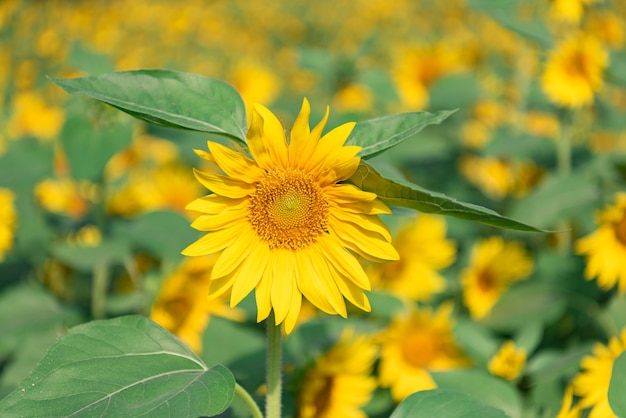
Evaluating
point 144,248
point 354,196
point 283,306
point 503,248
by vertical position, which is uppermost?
point 354,196

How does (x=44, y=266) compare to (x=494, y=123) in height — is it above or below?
below

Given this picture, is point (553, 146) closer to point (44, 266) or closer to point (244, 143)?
point (44, 266)

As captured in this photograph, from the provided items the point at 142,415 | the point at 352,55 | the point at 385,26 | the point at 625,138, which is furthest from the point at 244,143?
the point at 385,26

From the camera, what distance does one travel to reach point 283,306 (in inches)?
30.6

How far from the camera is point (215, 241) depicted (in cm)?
79

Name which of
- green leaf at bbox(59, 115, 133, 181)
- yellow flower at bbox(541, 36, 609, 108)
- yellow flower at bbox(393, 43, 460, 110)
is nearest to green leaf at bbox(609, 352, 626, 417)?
green leaf at bbox(59, 115, 133, 181)

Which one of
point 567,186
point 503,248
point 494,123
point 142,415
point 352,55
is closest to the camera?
point 142,415

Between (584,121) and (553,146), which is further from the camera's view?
(584,121)

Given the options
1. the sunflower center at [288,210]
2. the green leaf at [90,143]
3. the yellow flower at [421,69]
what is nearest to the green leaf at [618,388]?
the sunflower center at [288,210]

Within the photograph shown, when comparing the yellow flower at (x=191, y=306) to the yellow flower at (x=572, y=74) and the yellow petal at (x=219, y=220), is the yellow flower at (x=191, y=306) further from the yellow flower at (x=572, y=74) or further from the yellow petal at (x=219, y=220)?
the yellow flower at (x=572, y=74)

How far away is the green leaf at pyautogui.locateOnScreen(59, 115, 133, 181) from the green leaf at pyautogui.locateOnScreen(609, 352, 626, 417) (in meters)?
0.95

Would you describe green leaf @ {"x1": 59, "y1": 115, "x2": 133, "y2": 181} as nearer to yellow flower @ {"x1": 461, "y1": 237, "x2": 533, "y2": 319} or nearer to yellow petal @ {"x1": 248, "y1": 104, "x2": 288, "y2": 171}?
yellow petal @ {"x1": 248, "y1": 104, "x2": 288, "y2": 171}

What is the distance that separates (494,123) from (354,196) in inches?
85.7

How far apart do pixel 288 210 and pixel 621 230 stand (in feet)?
3.54
